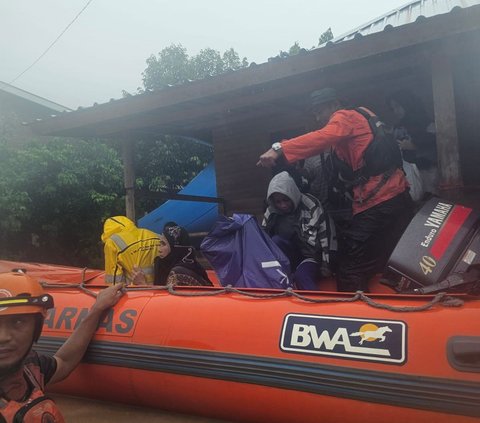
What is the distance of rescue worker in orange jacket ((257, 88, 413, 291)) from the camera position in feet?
9.43

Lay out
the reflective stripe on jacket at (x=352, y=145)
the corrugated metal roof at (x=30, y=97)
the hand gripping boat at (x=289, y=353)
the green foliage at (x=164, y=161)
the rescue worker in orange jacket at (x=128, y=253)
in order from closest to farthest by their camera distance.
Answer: the hand gripping boat at (x=289, y=353)
the reflective stripe on jacket at (x=352, y=145)
the rescue worker in orange jacket at (x=128, y=253)
the green foliage at (x=164, y=161)
the corrugated metal roof at (x=30, y=97)

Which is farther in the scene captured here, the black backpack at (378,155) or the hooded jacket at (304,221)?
the hooded jacket at (304,221)

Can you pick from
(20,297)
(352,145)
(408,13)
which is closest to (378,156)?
(352,145)

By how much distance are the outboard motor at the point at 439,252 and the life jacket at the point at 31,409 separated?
182 cm

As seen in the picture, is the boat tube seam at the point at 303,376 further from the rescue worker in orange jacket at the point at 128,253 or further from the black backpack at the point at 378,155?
the black backpack at the point at 378,155

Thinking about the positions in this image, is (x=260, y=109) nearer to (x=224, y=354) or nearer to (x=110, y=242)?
(x=110, y=242)

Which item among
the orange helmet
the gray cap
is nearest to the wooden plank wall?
the gray cap

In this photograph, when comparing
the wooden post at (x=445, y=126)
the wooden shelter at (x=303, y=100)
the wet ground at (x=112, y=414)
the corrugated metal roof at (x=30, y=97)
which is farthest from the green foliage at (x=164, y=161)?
the wet ground at (x=112, y=414)

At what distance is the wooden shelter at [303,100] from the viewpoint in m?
3.16

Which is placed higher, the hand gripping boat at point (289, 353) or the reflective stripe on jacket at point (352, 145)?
the reflective stripe on jacket at point (352, 145)

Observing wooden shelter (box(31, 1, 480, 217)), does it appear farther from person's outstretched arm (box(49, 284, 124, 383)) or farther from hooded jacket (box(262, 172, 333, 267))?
person's outstretched arm (box(49, 284, 124, 383))

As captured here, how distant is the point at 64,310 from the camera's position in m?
2.88

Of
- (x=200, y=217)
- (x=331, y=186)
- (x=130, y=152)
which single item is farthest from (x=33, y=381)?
(x=200, y=217)

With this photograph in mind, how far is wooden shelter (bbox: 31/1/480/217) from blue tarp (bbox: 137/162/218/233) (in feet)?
2.86
